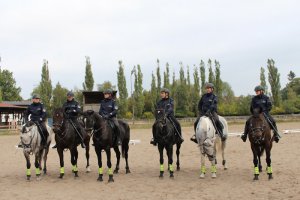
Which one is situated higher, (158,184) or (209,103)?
(209,103)

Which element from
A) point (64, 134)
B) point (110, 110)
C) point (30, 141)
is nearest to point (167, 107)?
point (110, 110)

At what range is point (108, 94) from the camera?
37.3 feet

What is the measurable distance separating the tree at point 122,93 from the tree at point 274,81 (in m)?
24.3

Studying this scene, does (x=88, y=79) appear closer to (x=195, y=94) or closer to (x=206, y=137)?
(x=195, y=94)

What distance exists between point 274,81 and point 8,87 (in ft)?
193

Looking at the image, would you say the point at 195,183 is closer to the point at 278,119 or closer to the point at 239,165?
the point at 239,165

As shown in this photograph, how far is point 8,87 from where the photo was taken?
8094cm

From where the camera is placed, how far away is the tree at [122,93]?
2244 inches

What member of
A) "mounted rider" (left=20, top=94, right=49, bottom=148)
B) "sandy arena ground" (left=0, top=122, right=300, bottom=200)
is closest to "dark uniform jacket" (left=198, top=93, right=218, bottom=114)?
"sandy arena ground" (left=0, top=122, right=300, bottom=200)

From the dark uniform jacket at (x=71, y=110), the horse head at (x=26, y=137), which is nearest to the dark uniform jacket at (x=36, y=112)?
the horse head at (x=26, y=137)

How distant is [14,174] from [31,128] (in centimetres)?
253

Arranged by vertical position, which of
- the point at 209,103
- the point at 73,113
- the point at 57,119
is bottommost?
the point at 57,119

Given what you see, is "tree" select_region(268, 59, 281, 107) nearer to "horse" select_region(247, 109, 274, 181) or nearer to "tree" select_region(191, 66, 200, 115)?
"tree" select_region(191, 66, 200, 115)

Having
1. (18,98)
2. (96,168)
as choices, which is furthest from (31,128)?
(18,98)
